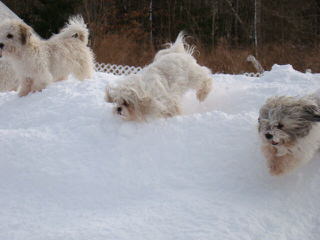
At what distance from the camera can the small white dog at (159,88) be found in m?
4.23

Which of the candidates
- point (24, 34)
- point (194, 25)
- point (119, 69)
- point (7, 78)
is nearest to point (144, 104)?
point (24, 34)

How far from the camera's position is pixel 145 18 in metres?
21.5

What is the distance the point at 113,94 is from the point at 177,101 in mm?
780

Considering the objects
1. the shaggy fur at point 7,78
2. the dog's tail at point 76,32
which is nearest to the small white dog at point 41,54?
the dog's tail at point 76,32

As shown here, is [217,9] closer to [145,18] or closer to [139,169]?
[145,18]

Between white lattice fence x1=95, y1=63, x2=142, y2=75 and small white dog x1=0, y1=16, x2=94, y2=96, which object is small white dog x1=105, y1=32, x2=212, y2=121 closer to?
small white dog x1=0, y1=16, x2=94, y2=96

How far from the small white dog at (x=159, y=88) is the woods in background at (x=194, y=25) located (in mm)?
10035

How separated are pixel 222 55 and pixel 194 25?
5.60m

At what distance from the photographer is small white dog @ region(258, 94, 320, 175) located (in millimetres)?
3273

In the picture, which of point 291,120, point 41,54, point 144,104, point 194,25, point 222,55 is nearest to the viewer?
point 291,120

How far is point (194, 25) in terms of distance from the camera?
20.5 metres

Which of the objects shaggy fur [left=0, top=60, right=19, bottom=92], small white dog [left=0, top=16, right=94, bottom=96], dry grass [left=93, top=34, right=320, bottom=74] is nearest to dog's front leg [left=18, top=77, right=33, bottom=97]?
small white dog [left=0, top=16, right=94, bottom=96]

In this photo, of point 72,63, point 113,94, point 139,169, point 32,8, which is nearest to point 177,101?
point 113,94

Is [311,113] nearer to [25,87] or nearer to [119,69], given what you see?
[25,87]
